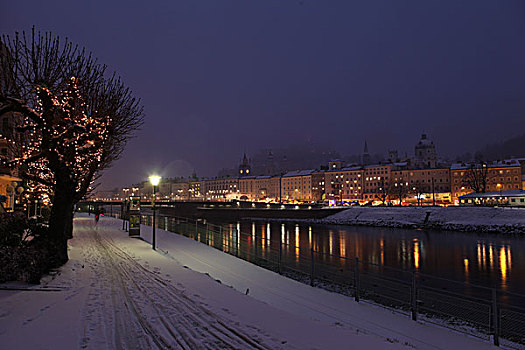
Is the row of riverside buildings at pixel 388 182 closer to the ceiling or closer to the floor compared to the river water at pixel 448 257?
closer to the ceiling

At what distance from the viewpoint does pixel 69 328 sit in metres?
6.12

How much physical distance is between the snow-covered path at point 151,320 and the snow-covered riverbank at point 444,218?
46303 mm

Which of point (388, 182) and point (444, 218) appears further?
point (388, 182)

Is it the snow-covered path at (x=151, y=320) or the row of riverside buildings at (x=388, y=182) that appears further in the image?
the row of riverside buildings at (x=388, y=182)

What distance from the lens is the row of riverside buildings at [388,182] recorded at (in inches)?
4250

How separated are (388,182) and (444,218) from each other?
71.3 meters

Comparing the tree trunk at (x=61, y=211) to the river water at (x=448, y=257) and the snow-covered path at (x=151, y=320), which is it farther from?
the river water at (x=448, y=257)

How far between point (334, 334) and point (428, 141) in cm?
17046

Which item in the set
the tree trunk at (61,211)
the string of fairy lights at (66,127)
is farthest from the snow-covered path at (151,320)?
the string of fairy lights at (66,127)

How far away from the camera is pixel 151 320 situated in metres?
6.72

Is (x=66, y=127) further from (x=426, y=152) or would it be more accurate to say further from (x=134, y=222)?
(x=426, y=152)

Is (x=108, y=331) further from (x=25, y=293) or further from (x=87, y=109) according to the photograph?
(x=87, y=109)

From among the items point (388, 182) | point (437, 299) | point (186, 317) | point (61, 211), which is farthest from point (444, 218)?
point (388, 182)

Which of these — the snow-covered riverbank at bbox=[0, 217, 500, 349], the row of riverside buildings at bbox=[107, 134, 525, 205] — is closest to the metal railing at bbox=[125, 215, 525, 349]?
the snow-covered riverbank at bbox=[0, 217, 500, 349]
